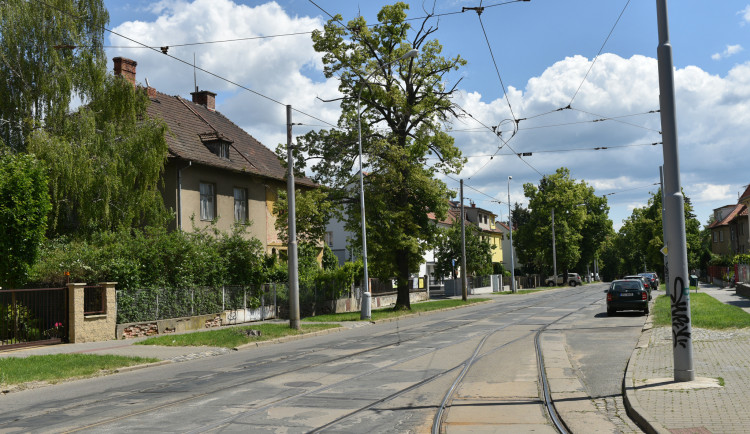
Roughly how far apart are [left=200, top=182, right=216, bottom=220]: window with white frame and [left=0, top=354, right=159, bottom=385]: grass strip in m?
15.7

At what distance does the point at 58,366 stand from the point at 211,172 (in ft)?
59.6

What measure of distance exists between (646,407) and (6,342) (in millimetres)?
16555

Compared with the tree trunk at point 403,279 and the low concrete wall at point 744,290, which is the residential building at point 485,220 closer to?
the low concrete wall at point 744,290

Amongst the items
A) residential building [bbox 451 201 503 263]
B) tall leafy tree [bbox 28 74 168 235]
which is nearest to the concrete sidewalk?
tall leafy tree [bbox 28 74 168 235]

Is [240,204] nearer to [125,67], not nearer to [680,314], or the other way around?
[125,67]

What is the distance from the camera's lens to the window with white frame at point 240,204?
108 feet

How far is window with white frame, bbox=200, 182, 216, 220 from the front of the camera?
3067 cm

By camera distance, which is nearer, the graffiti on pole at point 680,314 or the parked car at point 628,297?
the graffiti on pole at point 680,314

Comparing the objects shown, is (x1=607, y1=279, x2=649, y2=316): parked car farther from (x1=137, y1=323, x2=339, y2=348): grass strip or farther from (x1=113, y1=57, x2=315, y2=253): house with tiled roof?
(x1=113, y1=57, x2=315, y2=253): house with tiled roof

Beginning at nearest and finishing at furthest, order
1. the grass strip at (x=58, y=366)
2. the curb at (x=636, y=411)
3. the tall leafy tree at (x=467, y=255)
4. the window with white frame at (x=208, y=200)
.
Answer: the curb at (x=636, y=411), the grass strip at (x=58, y=366), the window with white frame at (x=208, y=200), the tall leafy tree at (x=467, y=255)

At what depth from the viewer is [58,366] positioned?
13680mm

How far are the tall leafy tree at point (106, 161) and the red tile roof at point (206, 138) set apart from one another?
5.63ft

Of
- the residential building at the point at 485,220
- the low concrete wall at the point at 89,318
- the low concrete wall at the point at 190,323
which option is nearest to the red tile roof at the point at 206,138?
the low concrete wall at the point at 190,323

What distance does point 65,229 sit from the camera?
2528cm
